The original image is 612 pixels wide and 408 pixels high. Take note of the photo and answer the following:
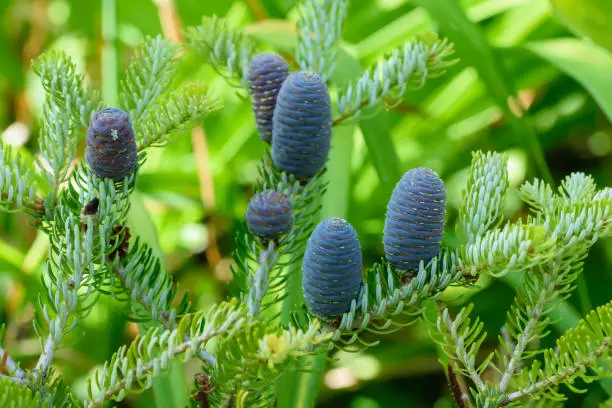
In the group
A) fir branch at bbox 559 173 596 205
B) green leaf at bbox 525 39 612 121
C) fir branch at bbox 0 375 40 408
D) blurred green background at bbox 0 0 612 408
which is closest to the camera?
fir branch at bbox 0 375 40 408

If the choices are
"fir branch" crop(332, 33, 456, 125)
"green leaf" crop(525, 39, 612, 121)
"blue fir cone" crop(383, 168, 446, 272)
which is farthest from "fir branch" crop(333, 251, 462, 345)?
"green leaf" crop(525, 39, 612, 121)

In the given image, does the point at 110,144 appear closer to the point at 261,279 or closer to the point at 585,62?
the point at 261,279

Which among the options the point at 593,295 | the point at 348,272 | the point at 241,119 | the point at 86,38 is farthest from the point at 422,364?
the point at 86,38

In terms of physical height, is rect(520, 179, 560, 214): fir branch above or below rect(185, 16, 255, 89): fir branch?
below

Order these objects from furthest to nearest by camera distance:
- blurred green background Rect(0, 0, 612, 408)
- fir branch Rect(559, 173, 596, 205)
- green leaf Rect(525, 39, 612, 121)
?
blurred green background Rect(0, 0, 612, 408) < green leaf Rect(525, 39, 612, 121) < fir branch Rect(559, 173, 596, 205)

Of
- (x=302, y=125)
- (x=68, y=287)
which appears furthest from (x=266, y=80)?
(x=68, y=287)

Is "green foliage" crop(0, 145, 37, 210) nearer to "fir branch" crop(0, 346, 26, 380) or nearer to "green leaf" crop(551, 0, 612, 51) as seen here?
"fir branch" crop(0, 346, 26, 380)

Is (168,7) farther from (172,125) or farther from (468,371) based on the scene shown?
(468,371)
